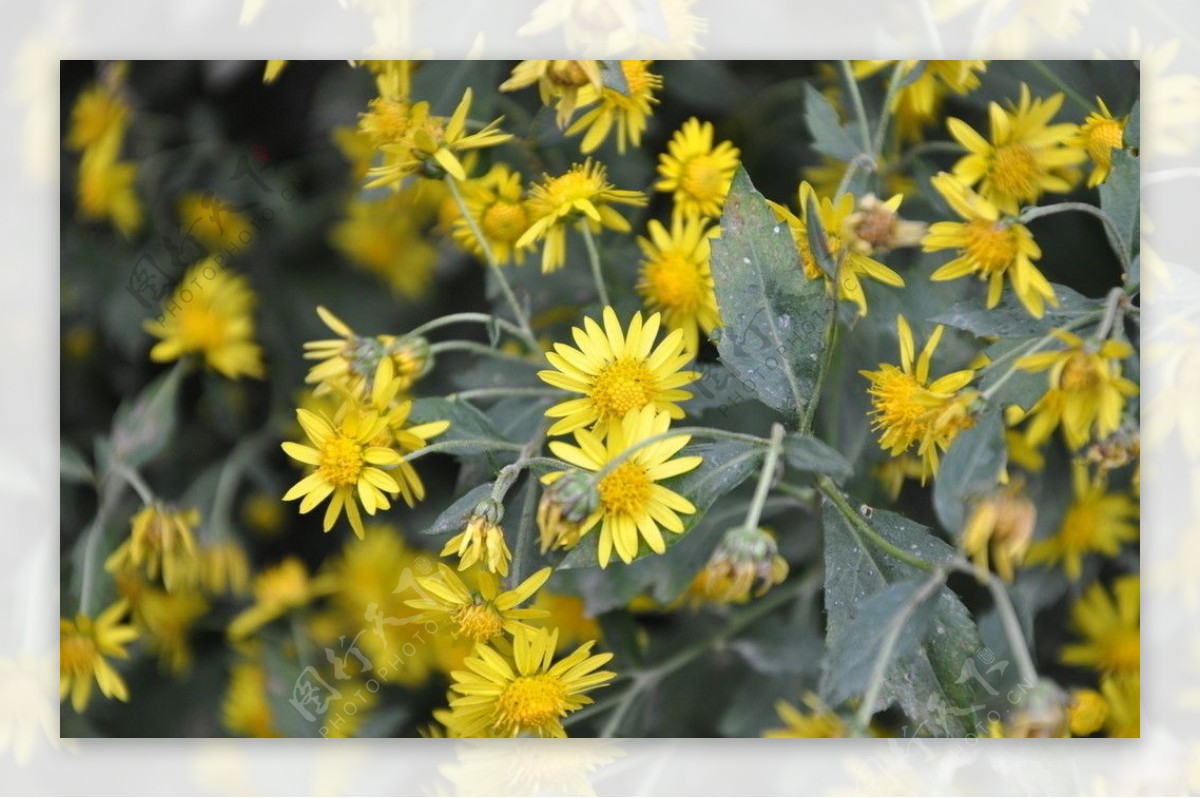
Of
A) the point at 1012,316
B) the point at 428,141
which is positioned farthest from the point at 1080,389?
the point at 428,141

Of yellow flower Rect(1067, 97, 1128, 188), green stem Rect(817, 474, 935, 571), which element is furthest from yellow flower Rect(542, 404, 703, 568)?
yellow flower Rect(1067, 97, 1128, 188)

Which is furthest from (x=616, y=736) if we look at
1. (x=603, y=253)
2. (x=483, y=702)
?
(x=603, y=253)

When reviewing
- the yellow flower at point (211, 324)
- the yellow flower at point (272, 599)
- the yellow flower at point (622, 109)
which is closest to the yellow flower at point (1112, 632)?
the yellow flower at point (622, 109)

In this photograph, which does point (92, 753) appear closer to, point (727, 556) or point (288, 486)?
point (288, 486)

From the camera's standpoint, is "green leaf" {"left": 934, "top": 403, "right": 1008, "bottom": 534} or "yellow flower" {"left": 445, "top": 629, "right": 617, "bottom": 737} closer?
"green leaf" {"left": 934, "top": 403, "right": 1008, "bottom": 534}

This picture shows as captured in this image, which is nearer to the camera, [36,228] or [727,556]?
[727,556]

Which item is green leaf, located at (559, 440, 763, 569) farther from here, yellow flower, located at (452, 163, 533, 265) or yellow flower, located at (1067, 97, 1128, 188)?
yellow flower, located at (1067, 97, 1128, 188)

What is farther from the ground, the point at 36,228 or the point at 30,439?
the point at 36,228

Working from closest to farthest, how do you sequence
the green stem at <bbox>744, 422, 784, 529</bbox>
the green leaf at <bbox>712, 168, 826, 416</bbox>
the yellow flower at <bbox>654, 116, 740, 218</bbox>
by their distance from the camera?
the green stem at <bbox>744, 422, 784, 529</bbox>
the green leaf at <bbox>712, 168, 826, 416</bbox>
the yellow flower at <bbox>654, 116, 740, 218</bbox>
